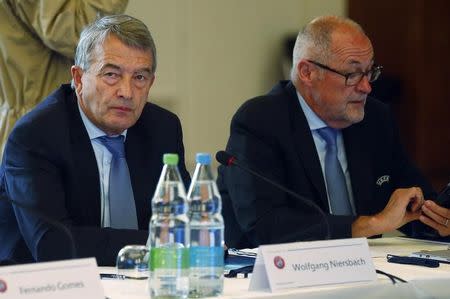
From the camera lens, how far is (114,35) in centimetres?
311

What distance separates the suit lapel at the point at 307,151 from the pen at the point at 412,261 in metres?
0.64

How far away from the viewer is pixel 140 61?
123 inches

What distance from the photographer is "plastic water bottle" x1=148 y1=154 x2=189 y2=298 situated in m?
2.26

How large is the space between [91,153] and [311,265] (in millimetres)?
997

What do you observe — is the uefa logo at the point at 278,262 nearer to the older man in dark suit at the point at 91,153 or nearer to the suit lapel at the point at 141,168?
the older man in dark suit at the point at 91,153

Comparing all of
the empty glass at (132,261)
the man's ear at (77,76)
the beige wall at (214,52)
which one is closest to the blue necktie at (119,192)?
the man's ear at (77,76)

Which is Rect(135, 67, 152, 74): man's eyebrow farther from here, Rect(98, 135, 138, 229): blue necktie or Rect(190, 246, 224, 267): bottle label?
Rect(190, 246, 224, 267): bottle label

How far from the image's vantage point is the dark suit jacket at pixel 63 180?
9.46 feet

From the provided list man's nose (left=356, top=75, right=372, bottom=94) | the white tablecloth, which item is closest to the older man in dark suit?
the white tablecloth

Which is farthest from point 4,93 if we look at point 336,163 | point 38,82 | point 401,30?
point 401,30

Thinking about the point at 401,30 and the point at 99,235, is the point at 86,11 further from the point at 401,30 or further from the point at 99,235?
the point at 401,30

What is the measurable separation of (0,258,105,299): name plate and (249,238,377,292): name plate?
0.42 metres

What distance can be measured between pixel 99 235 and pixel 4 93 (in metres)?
1.49

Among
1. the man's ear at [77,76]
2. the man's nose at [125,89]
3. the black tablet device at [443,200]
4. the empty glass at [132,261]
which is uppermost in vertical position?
the man's ear at [77,76]
